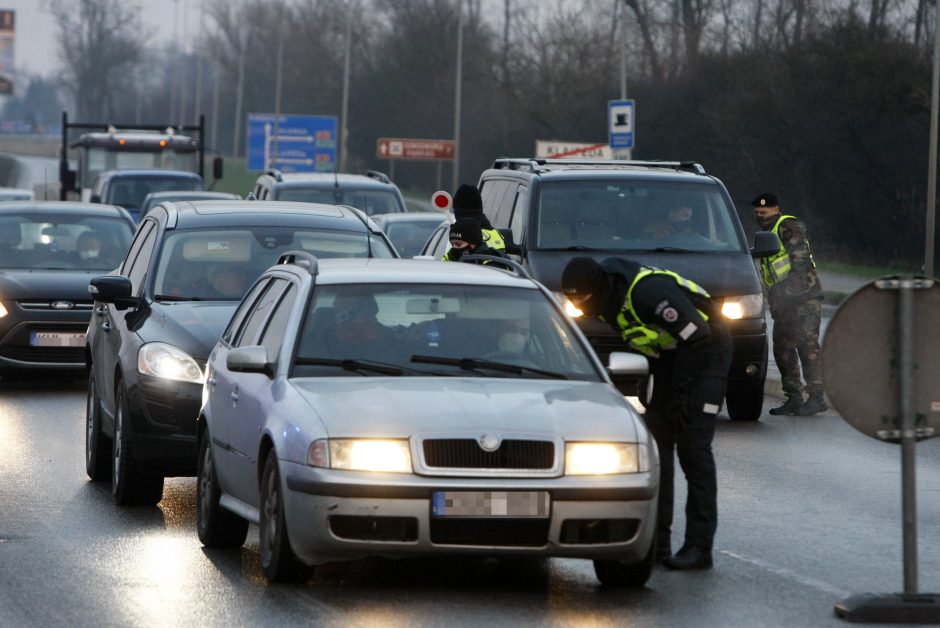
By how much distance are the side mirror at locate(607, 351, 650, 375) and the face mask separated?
0.40 metres

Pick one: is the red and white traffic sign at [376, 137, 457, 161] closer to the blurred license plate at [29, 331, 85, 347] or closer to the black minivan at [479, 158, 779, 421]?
the blurred license plate at [29, 331, 85, 347]

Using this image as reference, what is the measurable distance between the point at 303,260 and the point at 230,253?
9.58ft

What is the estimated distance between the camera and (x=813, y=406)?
55.5ft

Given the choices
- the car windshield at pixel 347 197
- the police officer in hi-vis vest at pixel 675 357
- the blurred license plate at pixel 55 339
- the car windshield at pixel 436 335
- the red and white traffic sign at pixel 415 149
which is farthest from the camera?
the red and white traffic sign at pixel 415 149

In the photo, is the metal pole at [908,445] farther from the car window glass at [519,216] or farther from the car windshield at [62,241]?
the car windshield at [62,241]

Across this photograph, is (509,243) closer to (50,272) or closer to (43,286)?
(43,286)

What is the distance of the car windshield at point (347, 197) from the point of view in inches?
1059

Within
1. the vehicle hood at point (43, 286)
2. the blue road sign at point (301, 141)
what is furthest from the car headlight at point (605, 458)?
the blue road sign at point (301, 141)

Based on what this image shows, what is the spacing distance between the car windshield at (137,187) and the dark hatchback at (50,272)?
53.3 ft

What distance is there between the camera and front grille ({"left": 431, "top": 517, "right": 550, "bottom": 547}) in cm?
755

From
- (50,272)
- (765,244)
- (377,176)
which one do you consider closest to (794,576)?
(765,244)

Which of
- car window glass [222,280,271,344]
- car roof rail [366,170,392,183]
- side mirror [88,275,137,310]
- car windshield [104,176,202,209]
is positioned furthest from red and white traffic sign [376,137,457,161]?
car window glass [222,280,271,344]

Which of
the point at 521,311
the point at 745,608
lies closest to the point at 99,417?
the point at 521,311

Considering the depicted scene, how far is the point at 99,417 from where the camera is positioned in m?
11.8
